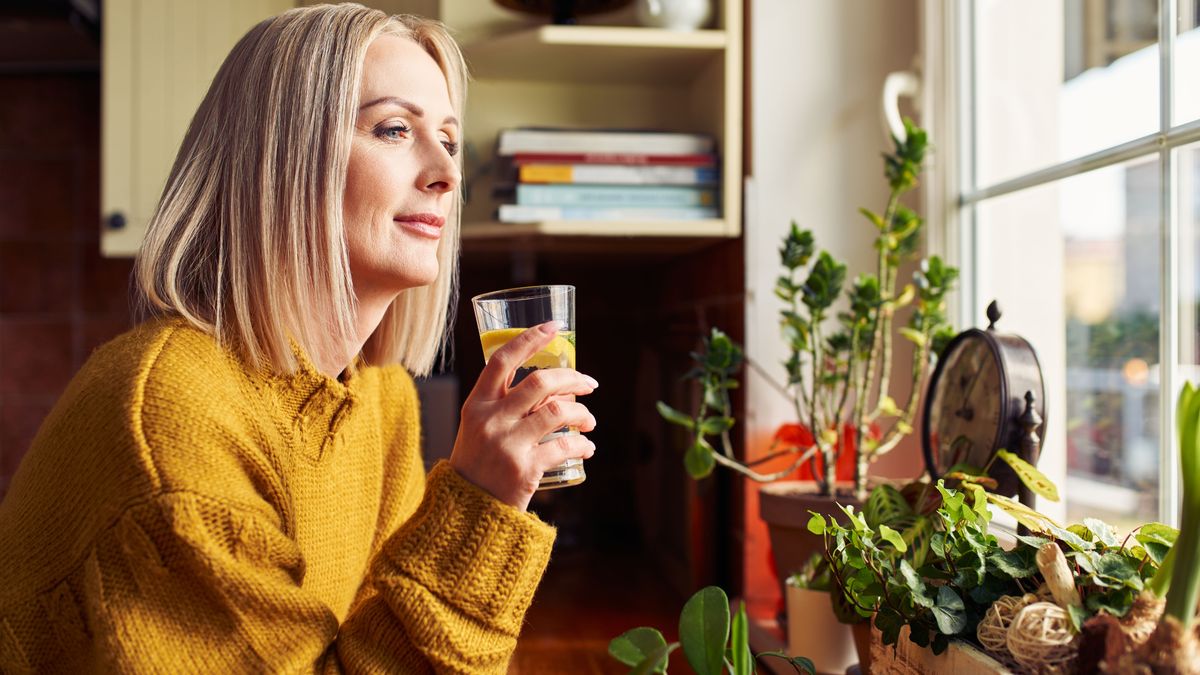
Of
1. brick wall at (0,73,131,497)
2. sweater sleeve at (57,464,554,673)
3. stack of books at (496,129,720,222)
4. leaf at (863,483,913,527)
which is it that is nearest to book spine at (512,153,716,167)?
stack of books at (496,129,720,222)

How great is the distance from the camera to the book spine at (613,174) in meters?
1.52

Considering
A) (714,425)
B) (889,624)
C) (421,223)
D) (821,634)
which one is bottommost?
(821,634)

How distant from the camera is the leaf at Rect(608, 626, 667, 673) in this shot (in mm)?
714

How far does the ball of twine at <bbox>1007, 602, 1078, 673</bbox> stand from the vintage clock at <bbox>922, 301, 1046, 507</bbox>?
0.99ft

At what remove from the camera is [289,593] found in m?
0.80

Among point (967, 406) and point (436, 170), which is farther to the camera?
point (967, 406)

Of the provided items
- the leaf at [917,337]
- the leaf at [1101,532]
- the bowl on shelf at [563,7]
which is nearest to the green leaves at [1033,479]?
the leaf at [1101,532]

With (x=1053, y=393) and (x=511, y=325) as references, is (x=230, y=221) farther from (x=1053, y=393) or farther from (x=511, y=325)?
(x=1053, y=393)

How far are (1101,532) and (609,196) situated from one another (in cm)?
92

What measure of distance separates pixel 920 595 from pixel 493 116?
1204 mm

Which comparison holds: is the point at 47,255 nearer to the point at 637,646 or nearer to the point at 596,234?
the point at 596,234

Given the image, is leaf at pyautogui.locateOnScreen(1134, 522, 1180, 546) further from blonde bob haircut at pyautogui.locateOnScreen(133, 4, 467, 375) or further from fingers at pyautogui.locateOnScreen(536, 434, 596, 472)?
blonde bob haircut at pyautogui.locateOnScreen(133, 4, 467, 375)

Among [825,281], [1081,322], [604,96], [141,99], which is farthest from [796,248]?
[141,99]

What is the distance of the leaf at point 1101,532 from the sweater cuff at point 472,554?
1.42 feet
